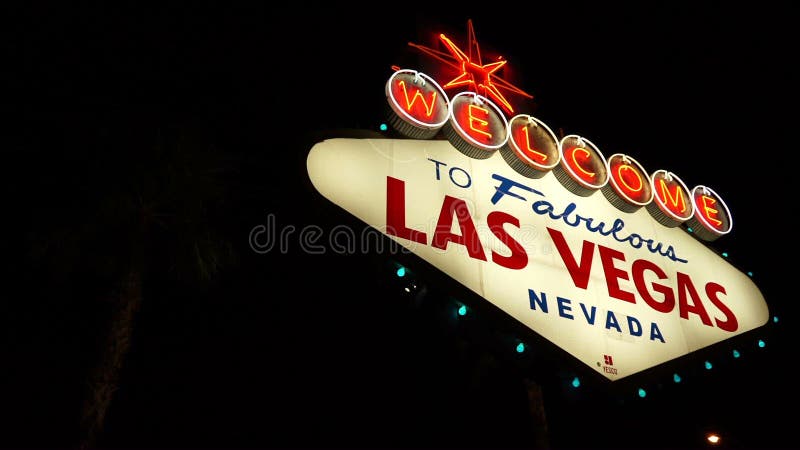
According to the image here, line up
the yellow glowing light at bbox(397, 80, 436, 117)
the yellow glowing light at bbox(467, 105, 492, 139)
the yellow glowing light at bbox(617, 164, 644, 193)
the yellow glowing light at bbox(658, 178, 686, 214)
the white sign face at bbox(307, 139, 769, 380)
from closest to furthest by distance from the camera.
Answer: the white sign face at bbox(307, 139, 769, 380) < the yellow glowing light at bbox(397, 80, 436, 117) < the yellow glowing light at bbox(467, 105, 492, 139) < the yellow glowing light at bbox(617, 164, 644, 193) < the yellow glowing light at bbox(658, 178, 686, 214)

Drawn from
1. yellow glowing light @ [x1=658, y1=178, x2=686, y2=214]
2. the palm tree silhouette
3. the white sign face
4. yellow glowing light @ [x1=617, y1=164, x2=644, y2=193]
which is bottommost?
the palm tree silhouette

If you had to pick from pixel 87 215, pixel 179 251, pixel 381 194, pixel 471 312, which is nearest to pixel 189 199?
pixel 179 251

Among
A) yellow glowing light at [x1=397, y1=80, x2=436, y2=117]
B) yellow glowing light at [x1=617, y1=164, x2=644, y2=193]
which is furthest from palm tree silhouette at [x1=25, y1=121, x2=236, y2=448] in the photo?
yellow glowing light at [x1=617, y1=164, x2=644, y2=193]

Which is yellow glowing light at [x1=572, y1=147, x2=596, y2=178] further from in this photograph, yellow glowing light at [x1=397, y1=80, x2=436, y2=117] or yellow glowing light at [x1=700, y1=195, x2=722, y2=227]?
yellow glowing light at [x1=700, y1=195, x2=722, y2=227]

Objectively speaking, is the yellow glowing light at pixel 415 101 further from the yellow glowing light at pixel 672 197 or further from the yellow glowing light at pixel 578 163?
the yellow glowing light at pixel 672 197

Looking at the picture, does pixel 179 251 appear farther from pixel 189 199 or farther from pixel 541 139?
pixel 541 139

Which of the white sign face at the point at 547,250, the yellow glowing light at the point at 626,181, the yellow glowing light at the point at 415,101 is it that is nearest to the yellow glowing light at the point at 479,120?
the white sign face at the point at 547,250

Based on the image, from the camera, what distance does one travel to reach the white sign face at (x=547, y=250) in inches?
244

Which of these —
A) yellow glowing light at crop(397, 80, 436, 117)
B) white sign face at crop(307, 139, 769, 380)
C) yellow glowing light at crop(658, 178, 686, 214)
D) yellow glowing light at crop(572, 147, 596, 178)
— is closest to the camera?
white sign face at crop(307, 139, 769, 380)

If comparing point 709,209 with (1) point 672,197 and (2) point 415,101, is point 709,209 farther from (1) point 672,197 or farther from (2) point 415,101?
(2) point 415,101

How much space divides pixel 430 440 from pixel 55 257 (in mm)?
16098

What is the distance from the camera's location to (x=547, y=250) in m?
7.12

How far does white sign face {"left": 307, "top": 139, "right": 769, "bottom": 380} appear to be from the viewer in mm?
6203

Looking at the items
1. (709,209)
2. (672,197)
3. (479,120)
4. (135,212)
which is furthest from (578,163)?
(135,212)
